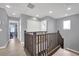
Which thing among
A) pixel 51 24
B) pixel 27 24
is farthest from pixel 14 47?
pixel 51 24

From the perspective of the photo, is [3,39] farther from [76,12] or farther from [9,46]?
[76,12]

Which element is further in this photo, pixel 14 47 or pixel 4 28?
pixel 14 47

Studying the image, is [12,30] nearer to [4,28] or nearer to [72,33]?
[4,28]

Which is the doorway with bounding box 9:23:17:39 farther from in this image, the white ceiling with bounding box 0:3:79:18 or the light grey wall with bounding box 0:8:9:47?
the white ceiling with bounding box 0:3:79:18

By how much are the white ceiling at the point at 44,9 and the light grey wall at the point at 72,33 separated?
0.11 m

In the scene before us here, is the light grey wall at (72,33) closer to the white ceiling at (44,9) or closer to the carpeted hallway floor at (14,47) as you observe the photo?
the white ceiling at (44,9)

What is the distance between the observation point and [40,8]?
1.65m

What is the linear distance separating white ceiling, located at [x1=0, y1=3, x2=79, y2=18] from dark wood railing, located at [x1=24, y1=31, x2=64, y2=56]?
17.1 inches

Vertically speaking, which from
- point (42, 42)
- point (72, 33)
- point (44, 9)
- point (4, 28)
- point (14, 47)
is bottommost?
point (14, 47)

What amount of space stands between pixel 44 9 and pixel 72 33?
0.75m

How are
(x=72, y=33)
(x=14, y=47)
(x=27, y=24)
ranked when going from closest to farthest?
(x=72, y=33), (x=27, y=24), (x=14, y=47)

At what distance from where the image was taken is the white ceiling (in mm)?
1576

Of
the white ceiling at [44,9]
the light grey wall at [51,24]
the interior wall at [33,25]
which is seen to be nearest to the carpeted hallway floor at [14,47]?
the interior wall at [33,25]

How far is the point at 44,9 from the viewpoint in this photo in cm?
168
